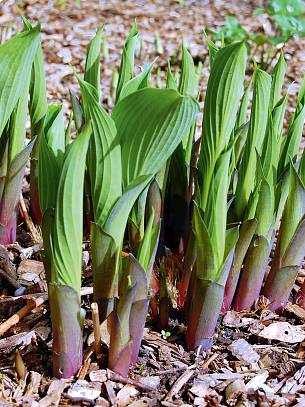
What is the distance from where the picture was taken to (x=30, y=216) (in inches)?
70.9

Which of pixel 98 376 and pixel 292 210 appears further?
pixel 292 210

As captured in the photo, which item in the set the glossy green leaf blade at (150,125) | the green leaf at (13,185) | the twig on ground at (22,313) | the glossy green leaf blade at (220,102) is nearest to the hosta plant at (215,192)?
the glossy green leaf blade at (220,102)

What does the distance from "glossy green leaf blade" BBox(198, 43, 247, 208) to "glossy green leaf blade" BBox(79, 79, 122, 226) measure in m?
0.18

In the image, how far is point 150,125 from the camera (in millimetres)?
1081

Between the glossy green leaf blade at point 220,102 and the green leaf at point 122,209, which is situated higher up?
the glossy green leaf blade at point 220,102

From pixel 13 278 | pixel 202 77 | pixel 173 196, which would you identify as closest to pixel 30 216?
pixel 13 278

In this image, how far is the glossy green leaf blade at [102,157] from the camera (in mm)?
1067

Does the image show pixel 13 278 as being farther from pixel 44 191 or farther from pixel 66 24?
pixel 66 24

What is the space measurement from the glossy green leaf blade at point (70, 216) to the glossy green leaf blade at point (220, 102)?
0.91ft

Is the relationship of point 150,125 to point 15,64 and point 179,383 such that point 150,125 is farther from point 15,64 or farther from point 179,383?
point 179,383

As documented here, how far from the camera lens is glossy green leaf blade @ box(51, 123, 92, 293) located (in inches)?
39.4

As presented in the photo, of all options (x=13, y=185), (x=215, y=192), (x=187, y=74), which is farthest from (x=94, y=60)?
(x=215, y=192)

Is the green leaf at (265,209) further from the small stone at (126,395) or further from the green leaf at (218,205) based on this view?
the small stone at (126,395)

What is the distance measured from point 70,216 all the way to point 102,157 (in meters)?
0.13
